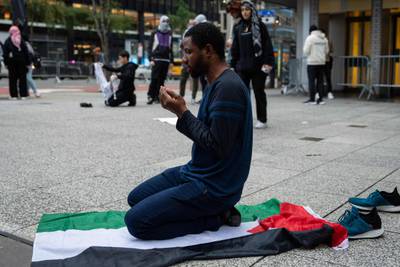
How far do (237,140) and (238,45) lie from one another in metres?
5.68

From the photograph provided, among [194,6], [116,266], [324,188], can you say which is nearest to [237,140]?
[116,266]

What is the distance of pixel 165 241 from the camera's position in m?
3.18

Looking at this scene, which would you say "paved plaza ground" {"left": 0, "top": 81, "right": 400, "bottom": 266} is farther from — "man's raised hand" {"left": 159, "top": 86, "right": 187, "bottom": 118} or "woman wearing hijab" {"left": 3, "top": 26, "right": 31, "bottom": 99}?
"woman wearing hijab" {"left": 3, "top": 26, "right": 31, "bottom": 99}

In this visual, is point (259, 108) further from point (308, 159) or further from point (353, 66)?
point (353, 66)

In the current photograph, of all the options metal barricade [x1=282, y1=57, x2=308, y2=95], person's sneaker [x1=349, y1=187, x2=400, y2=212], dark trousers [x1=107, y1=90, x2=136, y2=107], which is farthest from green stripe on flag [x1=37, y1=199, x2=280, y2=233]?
metal barricade [x1=282, y1=57, x2=308, y2=95]

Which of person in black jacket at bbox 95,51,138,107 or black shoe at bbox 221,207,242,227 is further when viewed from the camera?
person in black jacket at bbox 95,51,138,107

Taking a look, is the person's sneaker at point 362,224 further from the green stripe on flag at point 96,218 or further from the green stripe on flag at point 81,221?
the green stripe on flag at point 81,221

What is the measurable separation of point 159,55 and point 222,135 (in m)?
10.2

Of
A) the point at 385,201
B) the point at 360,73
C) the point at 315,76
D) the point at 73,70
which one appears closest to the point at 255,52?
the point at 385,201

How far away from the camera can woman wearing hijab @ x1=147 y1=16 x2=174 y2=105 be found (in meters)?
12.8

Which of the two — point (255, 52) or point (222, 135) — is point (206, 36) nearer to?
point (222, 135)

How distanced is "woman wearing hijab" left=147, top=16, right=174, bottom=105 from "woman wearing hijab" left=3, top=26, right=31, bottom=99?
136 inches

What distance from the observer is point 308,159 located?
6.04 m

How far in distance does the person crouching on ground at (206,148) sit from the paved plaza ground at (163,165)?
0.36 metres
